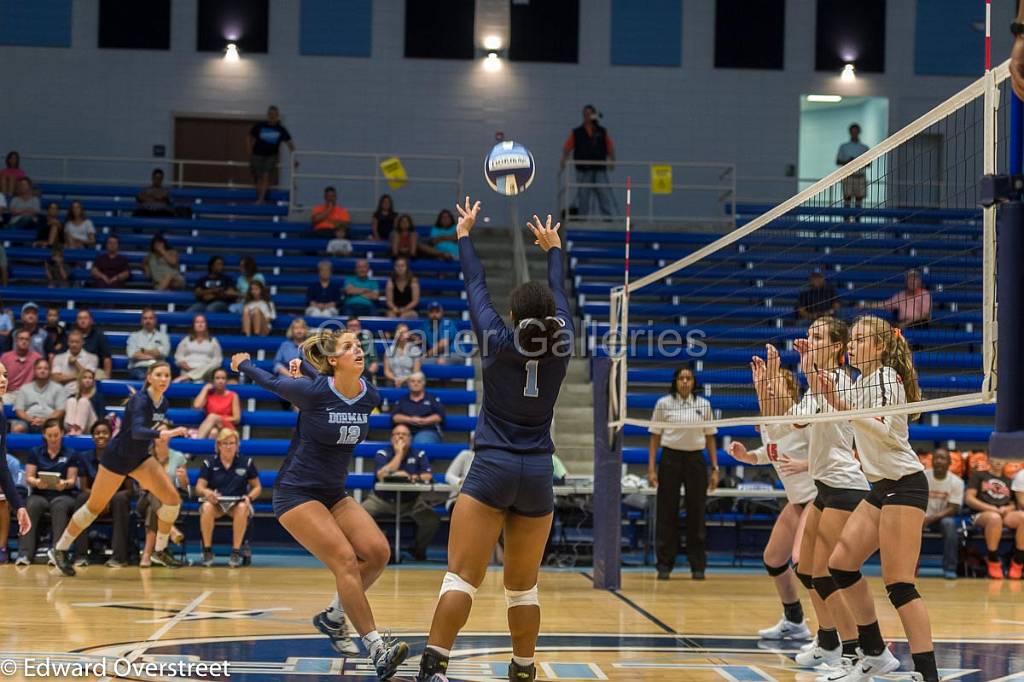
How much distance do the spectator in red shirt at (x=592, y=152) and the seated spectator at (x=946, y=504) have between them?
7.96 m

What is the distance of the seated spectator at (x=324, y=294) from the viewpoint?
653 inches

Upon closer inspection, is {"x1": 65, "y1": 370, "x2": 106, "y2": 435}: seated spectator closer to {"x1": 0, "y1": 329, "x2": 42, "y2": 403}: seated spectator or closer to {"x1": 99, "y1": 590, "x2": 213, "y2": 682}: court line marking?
{"x1": 0, "y1": 329, "x2": 42, "y2": 403}: seated spectator

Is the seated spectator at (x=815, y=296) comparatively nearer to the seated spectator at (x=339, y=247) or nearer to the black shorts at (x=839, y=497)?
the seated spectator at (x=339, y=247)

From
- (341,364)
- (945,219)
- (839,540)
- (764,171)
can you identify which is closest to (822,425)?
(839,540)

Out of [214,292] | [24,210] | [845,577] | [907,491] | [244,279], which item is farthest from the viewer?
[24,210]

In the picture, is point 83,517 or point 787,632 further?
point 83,517

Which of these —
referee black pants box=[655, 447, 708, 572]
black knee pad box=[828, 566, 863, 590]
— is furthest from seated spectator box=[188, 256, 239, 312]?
black knee pad box=[828, 566, 863, 590]

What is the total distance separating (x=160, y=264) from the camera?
18.0 m

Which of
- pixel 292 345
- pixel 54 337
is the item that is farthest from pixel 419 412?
pixel 54 337

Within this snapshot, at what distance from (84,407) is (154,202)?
22.2 ft

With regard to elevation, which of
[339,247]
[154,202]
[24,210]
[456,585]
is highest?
[154,202]

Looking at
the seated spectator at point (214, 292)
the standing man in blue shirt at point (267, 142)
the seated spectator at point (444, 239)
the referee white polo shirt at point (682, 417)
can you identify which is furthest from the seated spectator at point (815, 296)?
the standing man in blue shirt at point (267, 142)

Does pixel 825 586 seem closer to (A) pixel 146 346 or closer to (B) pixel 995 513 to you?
(B) pixel 995 513

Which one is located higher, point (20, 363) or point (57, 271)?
point (57, 271)
